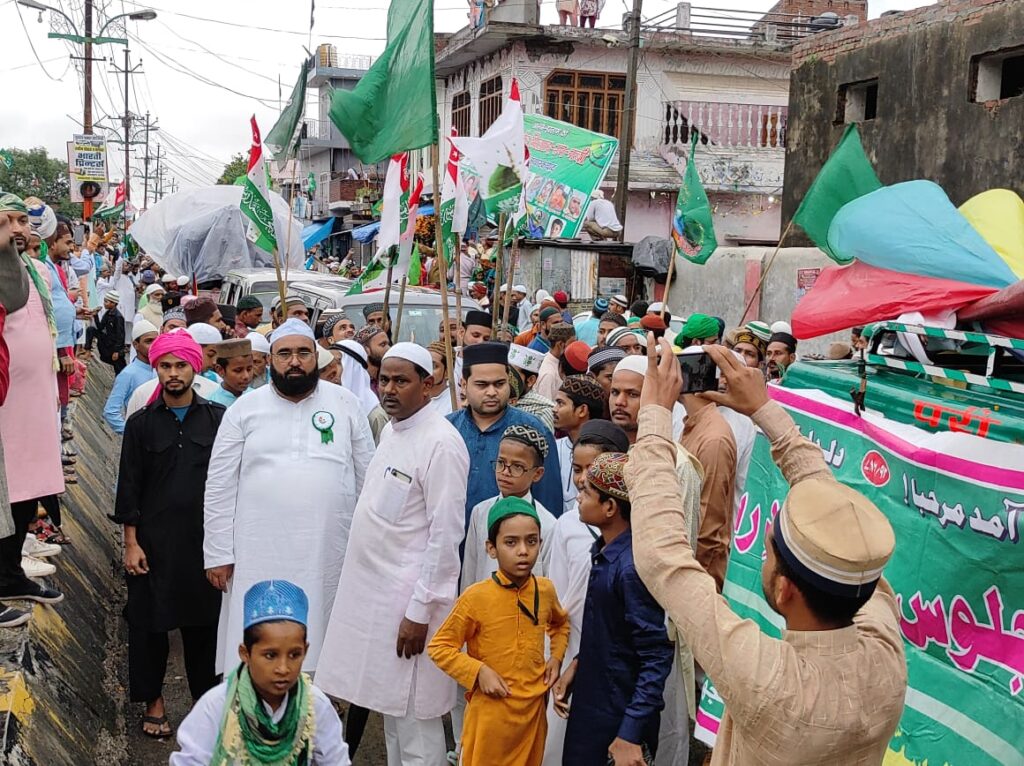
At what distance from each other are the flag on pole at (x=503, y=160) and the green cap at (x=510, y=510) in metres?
4.95

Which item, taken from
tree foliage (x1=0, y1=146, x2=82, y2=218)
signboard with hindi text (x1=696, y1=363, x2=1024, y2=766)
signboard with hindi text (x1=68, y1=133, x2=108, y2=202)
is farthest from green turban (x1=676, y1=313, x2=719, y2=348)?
tree foliage (x1=0, y1=146, x2=82, y2=218)

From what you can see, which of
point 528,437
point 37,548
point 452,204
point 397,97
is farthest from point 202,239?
point 528,437

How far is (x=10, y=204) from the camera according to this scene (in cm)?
439

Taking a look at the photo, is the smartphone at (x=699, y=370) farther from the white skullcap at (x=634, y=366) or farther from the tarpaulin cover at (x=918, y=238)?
the white skullcap at (x=634, y=366)

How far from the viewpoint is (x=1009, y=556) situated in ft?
8.00

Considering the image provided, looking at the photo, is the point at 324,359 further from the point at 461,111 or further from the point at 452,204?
the point at 461,111

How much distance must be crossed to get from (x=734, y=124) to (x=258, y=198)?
830 inches

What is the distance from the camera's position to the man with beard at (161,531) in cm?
524

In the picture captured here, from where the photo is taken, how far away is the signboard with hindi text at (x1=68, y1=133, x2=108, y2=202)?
2159 centimetres

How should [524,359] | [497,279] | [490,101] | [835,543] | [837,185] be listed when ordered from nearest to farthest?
1. [835,543]
2. [837,185]
3. [524,359]
4. [497,279]
5. [490,101]

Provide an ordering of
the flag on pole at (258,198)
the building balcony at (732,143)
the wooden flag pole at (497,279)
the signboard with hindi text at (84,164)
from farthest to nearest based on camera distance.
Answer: the building balcony at (732,143) < the signboard with hindi text at (84,164) < the flag on pole at (258,198) < the wooden flag pole at (497,279)

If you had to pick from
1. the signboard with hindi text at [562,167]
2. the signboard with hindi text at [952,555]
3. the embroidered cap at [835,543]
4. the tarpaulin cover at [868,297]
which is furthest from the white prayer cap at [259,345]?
the embroidered cap at [835,543]

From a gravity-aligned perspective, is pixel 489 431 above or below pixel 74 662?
above

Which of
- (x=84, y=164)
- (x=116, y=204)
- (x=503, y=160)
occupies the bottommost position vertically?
(x=503, y=160)
